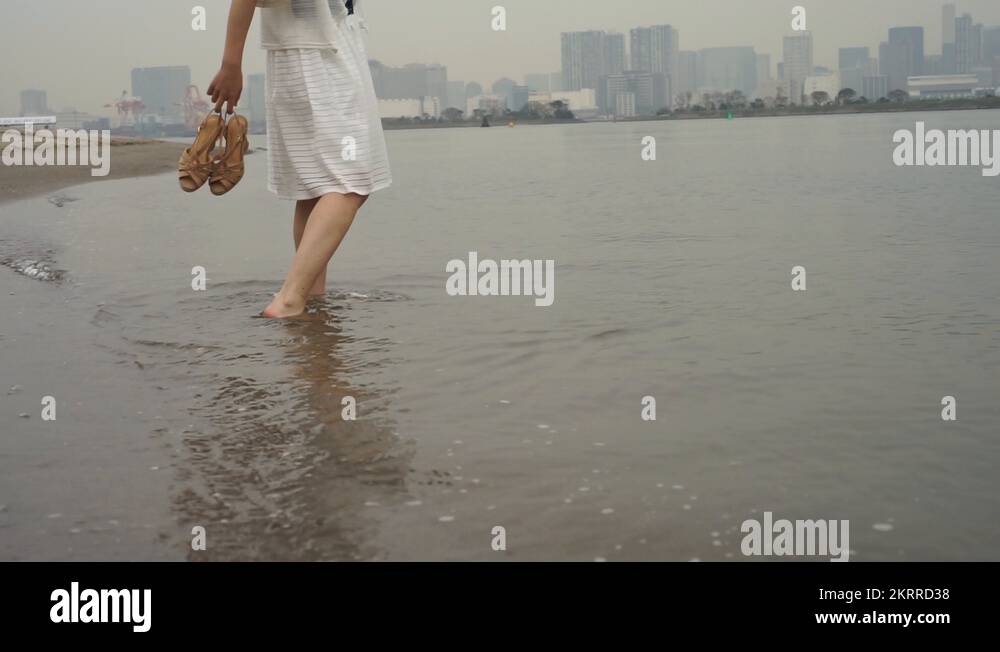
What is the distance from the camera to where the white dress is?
16.0ft

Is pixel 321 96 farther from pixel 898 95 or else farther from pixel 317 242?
pixel 898 95

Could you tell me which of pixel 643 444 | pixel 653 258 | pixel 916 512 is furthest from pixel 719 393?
pixel 653 258

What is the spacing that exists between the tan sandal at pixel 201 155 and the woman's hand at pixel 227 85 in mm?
277

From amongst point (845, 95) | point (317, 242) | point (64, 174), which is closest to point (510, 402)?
point (317, 242)

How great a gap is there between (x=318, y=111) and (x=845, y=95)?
12287 cm

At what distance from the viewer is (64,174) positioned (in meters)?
16.6

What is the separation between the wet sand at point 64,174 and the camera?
13.1 meters

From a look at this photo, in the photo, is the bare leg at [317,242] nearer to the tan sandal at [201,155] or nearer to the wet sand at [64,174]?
the tan sandal at [201,155]

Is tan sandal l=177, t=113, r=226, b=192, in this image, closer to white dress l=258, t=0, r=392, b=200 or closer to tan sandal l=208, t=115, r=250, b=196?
tan sandal l=208, t=115, r=250, b=196

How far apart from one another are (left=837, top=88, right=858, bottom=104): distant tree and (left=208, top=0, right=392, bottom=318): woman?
399 ft

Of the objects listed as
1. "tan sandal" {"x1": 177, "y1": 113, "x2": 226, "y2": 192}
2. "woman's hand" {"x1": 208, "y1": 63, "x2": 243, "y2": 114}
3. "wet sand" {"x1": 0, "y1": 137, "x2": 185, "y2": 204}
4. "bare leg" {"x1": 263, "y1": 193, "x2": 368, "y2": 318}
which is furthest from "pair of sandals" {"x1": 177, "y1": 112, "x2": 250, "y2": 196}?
"wet sand" {"x1": 0, "y1": 137, "x2": 185, "y2": 204}

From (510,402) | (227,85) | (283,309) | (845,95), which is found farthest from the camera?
(845,95)
